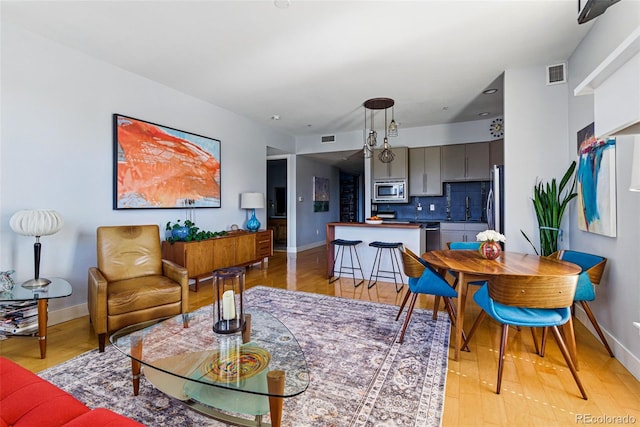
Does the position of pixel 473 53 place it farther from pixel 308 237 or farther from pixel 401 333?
pixel 308 237

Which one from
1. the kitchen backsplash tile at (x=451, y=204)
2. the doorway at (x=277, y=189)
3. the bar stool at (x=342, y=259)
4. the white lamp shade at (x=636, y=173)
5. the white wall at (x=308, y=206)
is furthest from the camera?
the doorway at (x=277, y=189)

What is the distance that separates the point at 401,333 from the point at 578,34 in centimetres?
330

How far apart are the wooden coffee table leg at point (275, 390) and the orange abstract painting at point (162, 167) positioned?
332 centimetres

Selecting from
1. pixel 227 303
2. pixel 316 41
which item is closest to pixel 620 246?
pixel 227 303

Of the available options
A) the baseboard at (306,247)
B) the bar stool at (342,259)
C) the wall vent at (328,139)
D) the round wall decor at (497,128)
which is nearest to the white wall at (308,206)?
the baseboard at (306,247)

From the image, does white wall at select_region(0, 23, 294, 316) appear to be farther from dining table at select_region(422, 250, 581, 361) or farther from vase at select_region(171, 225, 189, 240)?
dining table at select_region(422, 250, 581, 361)

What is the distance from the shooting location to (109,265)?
301 centimetres

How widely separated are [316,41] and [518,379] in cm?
330

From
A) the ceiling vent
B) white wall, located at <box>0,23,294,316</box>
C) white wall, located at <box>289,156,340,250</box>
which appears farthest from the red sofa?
white wall, located at <box>289,156,340,250</box>

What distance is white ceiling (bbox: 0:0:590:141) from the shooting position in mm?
2588

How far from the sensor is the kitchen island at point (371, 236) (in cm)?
458

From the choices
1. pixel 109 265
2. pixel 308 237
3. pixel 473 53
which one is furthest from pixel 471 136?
pixel 109 265

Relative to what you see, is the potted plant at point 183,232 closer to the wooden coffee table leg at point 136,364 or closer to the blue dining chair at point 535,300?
the wooden coffee table leg at point 136,364

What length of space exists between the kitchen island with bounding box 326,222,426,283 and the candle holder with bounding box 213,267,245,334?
3021 millimetres
